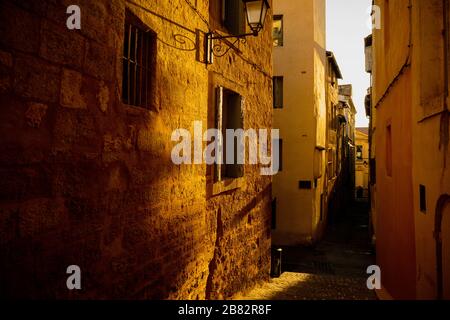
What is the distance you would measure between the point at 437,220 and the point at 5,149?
176 inches

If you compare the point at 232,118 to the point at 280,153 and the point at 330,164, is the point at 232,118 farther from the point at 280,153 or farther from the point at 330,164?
the point at 330,164

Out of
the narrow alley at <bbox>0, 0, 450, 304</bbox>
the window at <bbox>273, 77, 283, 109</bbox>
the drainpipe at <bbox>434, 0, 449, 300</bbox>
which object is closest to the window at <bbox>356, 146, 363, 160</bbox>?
the window at <bbox>273, 77, 283, 109</bbox>

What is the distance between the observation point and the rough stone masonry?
2197 mm

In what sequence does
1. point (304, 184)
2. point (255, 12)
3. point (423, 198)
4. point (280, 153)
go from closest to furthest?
point (423, 198) → point (255, 12) → point (304, 184) → point (280, 153)

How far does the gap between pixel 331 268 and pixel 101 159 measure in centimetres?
1183

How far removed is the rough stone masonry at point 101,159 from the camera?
2197mm

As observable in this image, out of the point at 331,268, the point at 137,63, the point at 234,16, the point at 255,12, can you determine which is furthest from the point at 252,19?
the point at 331,268

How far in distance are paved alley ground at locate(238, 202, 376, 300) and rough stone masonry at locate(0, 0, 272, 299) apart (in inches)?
111

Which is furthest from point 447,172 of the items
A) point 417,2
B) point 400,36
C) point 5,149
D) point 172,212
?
point 5,149

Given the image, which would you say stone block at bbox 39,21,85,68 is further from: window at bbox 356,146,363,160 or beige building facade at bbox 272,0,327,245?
window at bbox 356,146,363,160

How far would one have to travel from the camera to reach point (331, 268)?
42.2ft
